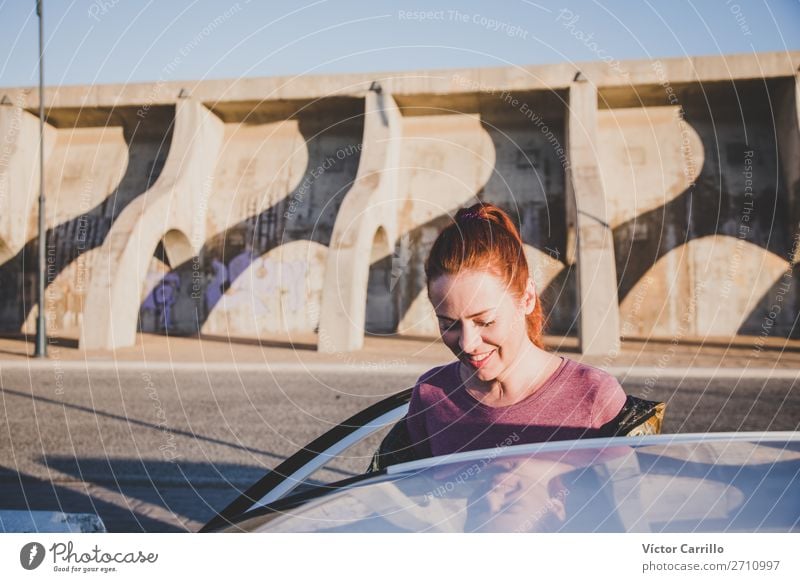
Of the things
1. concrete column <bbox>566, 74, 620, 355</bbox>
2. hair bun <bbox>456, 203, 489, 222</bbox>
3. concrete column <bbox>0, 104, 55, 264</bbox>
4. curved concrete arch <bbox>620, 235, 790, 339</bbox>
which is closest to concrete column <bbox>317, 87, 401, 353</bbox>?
concrete column <bbox>566, 74, 620, 355</bbox>

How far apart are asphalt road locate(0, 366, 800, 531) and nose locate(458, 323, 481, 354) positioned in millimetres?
1890

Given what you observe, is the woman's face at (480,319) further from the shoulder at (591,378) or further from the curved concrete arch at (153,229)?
the curved concrete arch at (153,229)

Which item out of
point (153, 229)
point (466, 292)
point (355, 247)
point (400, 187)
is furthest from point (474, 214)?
point (400, 187)

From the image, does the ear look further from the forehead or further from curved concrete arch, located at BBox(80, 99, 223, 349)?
curved concrete arch, located at BBox(80, 99, 223, 349)

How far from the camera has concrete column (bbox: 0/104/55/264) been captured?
15473 mm

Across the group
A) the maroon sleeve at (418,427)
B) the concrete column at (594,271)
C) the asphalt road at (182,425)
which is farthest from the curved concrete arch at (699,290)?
the maroon sleeve at (418,427)

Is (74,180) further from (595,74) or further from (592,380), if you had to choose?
(592,380)

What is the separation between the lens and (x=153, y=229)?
1384 centimetres

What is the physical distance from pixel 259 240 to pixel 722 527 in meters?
16.5

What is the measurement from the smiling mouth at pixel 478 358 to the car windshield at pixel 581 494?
604 millimetres

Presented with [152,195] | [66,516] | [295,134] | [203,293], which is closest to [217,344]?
[203,293]

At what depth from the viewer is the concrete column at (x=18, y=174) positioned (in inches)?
609

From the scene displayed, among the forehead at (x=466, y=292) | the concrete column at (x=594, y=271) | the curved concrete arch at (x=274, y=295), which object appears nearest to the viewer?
the forehead at (x=466, y=292)
